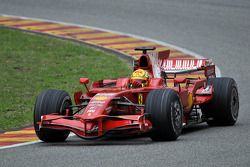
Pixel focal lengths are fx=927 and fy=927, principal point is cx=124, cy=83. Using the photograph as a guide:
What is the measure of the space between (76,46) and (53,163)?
43.7ft

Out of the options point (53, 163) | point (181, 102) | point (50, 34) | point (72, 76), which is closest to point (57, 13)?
point (50, 34)

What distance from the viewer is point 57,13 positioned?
2881 centimetres

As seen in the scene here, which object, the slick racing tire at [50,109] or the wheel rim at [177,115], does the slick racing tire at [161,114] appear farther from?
the slick racing tire at [50,109]

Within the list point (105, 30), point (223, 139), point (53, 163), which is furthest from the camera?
point (105, 30)

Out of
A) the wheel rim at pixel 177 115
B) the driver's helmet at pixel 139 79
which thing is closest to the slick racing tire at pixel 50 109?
the driver's helmet at pixel 139 79

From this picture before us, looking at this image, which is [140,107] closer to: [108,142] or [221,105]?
[108,142]

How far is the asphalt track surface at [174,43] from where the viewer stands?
12016mm

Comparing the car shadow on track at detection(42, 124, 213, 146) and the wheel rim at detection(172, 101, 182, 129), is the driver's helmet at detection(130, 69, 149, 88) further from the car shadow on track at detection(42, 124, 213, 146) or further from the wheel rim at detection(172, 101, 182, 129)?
the wheel rim at detection(172, 101, 182, 129)

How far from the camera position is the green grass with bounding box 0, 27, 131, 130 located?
62.7 ft

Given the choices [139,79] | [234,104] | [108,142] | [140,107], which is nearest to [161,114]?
[140,107]

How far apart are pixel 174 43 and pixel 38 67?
3.91m

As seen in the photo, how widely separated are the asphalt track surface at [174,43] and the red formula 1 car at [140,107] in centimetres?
22

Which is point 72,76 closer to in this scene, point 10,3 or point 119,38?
point 119,38

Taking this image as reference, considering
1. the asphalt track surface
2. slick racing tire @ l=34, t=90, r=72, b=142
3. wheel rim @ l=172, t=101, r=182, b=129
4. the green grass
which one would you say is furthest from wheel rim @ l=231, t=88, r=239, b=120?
the green grass
